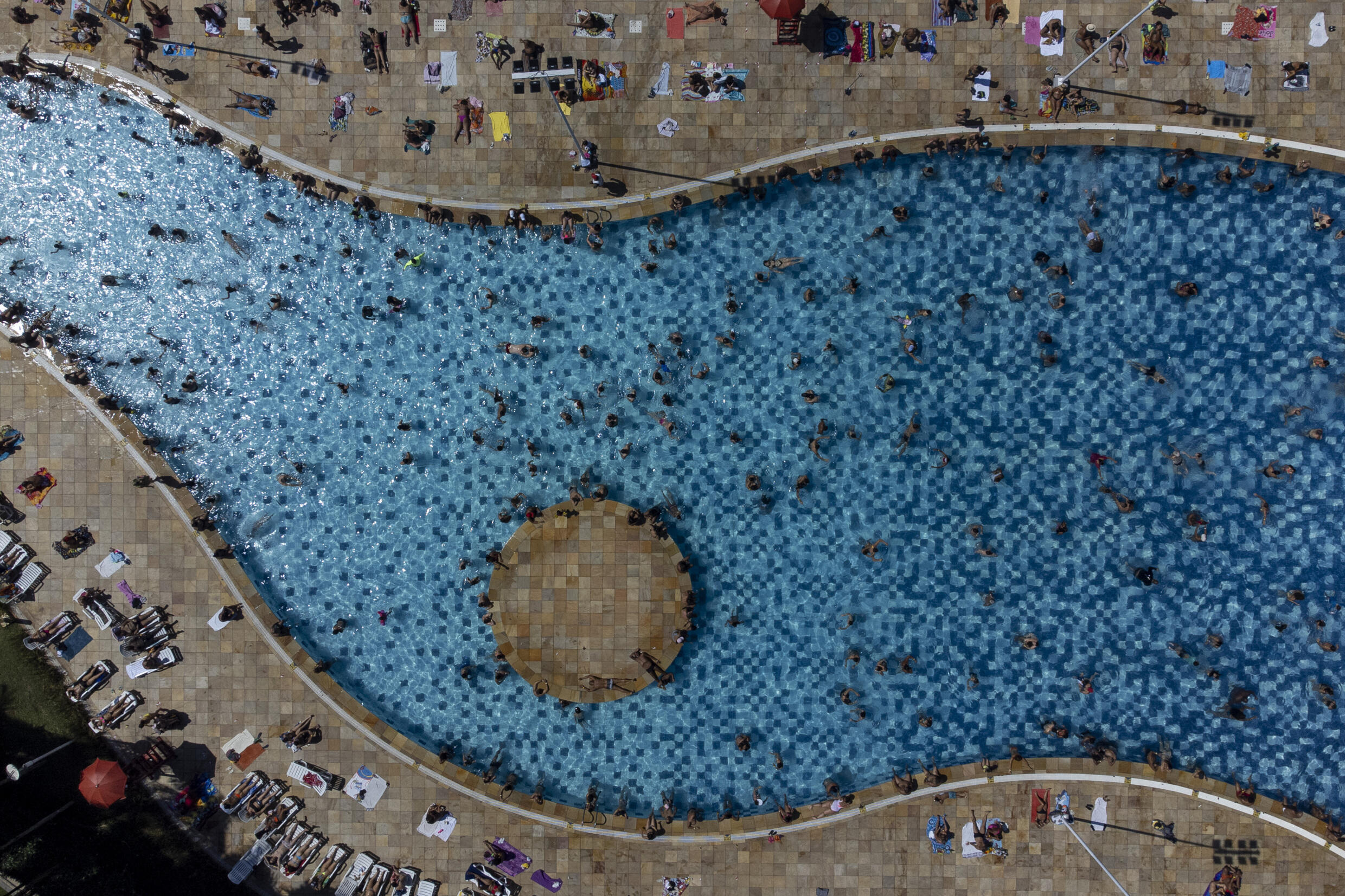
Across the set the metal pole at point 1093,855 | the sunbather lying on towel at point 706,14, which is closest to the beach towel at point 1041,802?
the metal pole at point 1093,855

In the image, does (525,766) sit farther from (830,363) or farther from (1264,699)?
(1264,699)

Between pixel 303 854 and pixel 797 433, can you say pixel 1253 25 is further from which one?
pixel 303 854

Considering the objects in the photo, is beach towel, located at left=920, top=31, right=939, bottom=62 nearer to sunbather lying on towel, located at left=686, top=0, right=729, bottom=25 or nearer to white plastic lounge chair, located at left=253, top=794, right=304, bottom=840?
sunbather lying on towel, located at left=686, top=0, right=729, bottom=25

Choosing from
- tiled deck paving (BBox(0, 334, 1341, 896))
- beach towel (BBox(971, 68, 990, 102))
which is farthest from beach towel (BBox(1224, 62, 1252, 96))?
tiled deck paving (BBox(0, 334, 1341, 896))

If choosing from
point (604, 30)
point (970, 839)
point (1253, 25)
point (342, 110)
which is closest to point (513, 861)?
point (970, 839)

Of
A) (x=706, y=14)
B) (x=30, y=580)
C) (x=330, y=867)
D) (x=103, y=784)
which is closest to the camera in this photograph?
(x=103, y=784)
